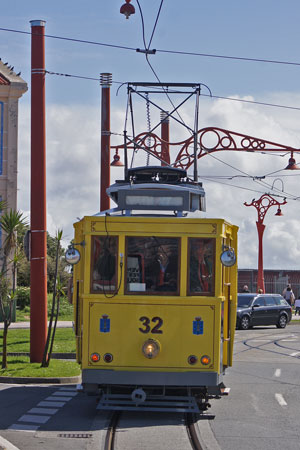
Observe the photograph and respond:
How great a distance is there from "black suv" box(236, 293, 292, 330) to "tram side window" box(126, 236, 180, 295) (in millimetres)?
21878

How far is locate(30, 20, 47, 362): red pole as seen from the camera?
18906mm

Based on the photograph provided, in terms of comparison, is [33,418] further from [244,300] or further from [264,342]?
[244,300]

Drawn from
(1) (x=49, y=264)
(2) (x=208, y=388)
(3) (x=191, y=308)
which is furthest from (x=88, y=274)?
(1) (x=49, y=264)

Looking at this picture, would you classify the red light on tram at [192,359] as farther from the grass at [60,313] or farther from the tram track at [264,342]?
the grass at [60,313]

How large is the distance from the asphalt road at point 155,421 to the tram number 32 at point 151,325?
4.14ft

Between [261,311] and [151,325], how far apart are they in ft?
75.5

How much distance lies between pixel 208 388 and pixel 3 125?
2475 cm

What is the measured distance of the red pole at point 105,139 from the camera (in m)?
23.2

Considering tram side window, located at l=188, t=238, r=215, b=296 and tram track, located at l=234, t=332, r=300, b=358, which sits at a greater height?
tram side window, located at l=188, t=238, r=215, b=296

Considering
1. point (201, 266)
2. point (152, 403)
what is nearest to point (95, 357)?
point (152, 403)

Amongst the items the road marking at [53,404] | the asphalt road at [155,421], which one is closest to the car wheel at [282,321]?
the asphalt road at [155,421]

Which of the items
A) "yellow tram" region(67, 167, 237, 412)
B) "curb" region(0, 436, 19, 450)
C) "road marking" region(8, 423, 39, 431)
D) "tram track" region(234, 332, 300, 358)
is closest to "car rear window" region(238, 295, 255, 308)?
"tram track" region(234, 332, 300, 358)

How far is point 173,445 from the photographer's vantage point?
10828mm

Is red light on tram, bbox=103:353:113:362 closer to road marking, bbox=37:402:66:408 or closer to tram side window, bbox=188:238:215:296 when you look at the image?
tram side window, bbox=188:238:215:296
